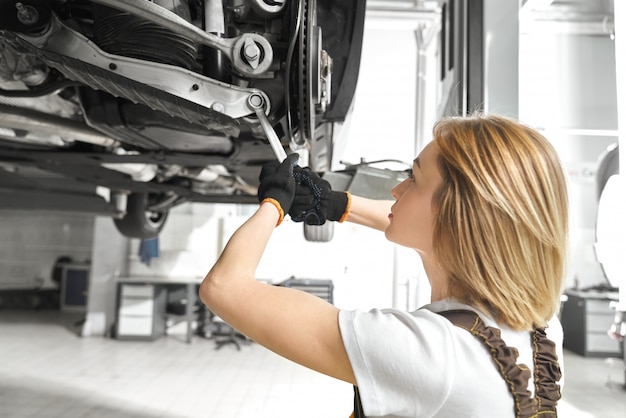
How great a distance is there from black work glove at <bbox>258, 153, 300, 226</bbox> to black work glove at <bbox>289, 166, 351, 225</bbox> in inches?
5.9

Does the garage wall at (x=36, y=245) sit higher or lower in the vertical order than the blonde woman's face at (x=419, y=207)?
lower

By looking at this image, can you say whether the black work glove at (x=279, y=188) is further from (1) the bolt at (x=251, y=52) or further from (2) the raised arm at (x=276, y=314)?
(1) the bolt at (x=251, y=52)

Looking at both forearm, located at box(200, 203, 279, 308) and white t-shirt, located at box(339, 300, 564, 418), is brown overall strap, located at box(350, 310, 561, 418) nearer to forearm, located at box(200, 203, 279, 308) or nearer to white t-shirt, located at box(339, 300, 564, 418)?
white t-shirt, located at box(339, 300, 564, 418)

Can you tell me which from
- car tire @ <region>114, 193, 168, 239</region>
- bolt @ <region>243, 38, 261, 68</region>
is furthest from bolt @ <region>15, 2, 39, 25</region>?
car tire @ <region>114, 193, 168, 239</region>

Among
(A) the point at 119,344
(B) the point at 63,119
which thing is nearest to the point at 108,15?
(B) the point at 63,119

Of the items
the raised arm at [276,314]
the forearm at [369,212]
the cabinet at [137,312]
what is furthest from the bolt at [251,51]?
the cabinet at [137,312]

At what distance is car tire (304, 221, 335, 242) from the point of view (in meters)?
2.72

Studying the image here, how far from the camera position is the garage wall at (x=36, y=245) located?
746 centimetres

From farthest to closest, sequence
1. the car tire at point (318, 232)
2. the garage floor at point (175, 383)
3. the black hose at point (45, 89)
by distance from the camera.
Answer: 1. the garage floor at point (175, 383)
2. the car tire at point (318, 232)
3. the black hose at point (45, 89)

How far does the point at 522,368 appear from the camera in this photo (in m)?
0.67

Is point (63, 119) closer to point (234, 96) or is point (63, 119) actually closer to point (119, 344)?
point (234, 96)

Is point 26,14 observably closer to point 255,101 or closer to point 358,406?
point 255,101

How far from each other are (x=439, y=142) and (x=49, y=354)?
4533 mm

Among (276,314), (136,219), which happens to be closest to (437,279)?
(276,314)
